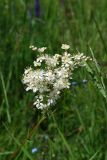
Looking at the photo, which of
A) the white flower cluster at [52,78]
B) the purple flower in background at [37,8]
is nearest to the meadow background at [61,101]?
the purple flower in background at [37,8]

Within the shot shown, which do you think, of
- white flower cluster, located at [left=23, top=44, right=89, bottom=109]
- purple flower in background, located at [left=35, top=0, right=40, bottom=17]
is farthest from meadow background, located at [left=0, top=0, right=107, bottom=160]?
white flower cluster, located at [left=23, top=44, right=89, bottom=109]

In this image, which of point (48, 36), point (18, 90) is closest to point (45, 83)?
point (18, 90)

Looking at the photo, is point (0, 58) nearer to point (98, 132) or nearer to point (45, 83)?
point (98, 132)

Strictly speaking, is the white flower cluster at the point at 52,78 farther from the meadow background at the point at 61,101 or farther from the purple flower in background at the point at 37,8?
the purple flower in background at the point at 37,8

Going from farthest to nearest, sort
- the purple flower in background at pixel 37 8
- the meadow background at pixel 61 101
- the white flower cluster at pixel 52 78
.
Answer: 1. the purple flower in background at pixel 37 8
2. the meadow background at pixel 61 101
3. the white flower cluster at pixel 52 78

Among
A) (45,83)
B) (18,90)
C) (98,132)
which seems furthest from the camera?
(18,90)

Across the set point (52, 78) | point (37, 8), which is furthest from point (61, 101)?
point (37, 8)

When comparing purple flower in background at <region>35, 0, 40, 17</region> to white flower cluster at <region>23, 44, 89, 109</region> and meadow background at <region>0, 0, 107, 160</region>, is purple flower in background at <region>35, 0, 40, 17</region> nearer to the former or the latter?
meadow background at <region>0, 0, 107, 160</region>

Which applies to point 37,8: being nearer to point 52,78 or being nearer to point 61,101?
point 61,101
